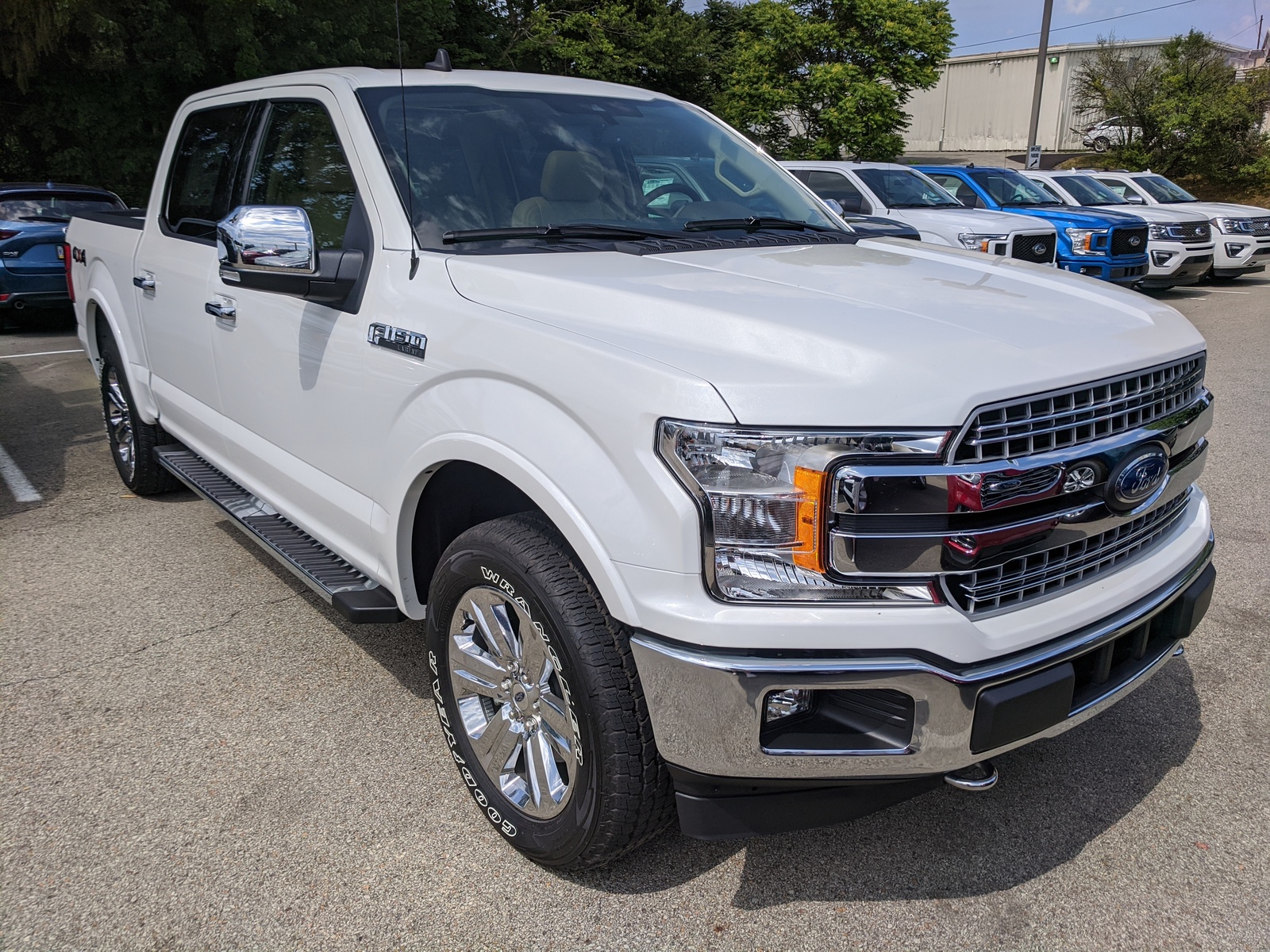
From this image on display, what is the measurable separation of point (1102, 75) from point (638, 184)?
36.0 metres

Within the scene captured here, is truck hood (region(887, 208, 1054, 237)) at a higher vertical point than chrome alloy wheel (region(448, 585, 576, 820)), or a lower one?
higher

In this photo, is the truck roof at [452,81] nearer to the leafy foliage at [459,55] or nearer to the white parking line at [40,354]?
the white parking line at [40,354]

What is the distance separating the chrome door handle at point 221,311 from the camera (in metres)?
3.58

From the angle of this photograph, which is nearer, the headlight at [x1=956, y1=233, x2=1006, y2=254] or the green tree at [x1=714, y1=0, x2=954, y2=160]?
the headlight at [x1=956, y1=233, x2=1006, y2=254]

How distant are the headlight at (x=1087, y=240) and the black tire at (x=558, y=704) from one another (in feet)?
38.4

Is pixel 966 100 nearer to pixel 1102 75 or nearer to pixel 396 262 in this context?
pixel 1102 75

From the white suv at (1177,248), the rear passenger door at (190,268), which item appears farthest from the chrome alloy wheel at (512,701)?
the white suv at (1177,248)

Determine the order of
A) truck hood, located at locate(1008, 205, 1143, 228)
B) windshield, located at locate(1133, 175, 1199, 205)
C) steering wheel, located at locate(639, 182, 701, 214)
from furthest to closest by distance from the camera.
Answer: windshield, located at locate(1133, 175, 1199, 205), truck hood, located at locate(1008, 205, 1143, 228), steering wheel, located at locate(639, 182, 701, 214)

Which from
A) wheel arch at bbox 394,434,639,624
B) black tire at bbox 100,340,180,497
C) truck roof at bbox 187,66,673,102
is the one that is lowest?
black tire at bbox 100,340,180,497

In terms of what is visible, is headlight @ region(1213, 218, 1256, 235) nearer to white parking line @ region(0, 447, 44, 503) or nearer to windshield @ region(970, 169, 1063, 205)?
windshield @ region(970, 169, 1063, 205)

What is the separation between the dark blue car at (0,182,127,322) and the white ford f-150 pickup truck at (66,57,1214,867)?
9.01m

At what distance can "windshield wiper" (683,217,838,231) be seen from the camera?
3203 mm

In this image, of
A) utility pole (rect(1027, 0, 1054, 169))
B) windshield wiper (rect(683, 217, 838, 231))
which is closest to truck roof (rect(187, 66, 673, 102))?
windshield wiper (rect(683, 217, 838, 231))

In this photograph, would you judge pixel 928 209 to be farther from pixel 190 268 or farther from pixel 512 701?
pixel 512 701
